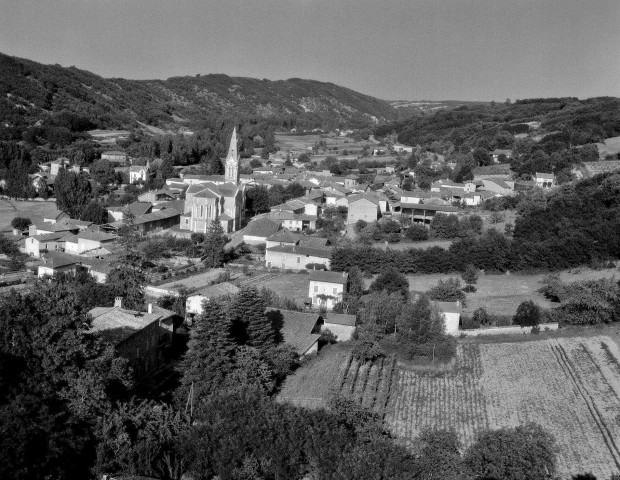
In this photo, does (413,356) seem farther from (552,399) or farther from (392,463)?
(392,463)

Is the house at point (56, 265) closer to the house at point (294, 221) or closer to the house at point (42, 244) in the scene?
the house at point (42, 244)

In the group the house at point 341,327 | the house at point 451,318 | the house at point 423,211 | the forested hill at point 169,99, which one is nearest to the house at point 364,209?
the house at point 423,211

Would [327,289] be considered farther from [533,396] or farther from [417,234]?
[417,234]

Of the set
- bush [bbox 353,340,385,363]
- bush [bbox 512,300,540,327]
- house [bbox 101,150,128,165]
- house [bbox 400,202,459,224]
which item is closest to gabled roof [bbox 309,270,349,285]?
bush [bbox 353,340,385,363]

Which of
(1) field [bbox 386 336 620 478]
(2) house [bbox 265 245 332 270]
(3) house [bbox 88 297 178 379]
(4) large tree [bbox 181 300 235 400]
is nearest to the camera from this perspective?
(1) field [bbox 386 336 620 478]

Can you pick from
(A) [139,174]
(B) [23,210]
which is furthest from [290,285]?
(A) [139,174]

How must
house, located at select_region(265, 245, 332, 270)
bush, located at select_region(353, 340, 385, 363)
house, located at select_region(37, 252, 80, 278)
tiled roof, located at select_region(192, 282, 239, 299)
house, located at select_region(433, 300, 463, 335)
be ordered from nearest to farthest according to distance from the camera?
1. bush, located at select_region(353, 340, 385, 363)
2. house, located at select_region(433, 300, 463, 335)
3. tiled roof, located at select_region(192, 282, 239, 299)
4. house, located at select_region(37, 252, 80, 278)
5. house, located at select_region(265, 245, 332, 270)

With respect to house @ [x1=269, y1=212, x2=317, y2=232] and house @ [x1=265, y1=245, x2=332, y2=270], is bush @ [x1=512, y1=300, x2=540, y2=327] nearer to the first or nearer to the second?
house @ [x1=265, y1=245, x2=332, y2=270]
